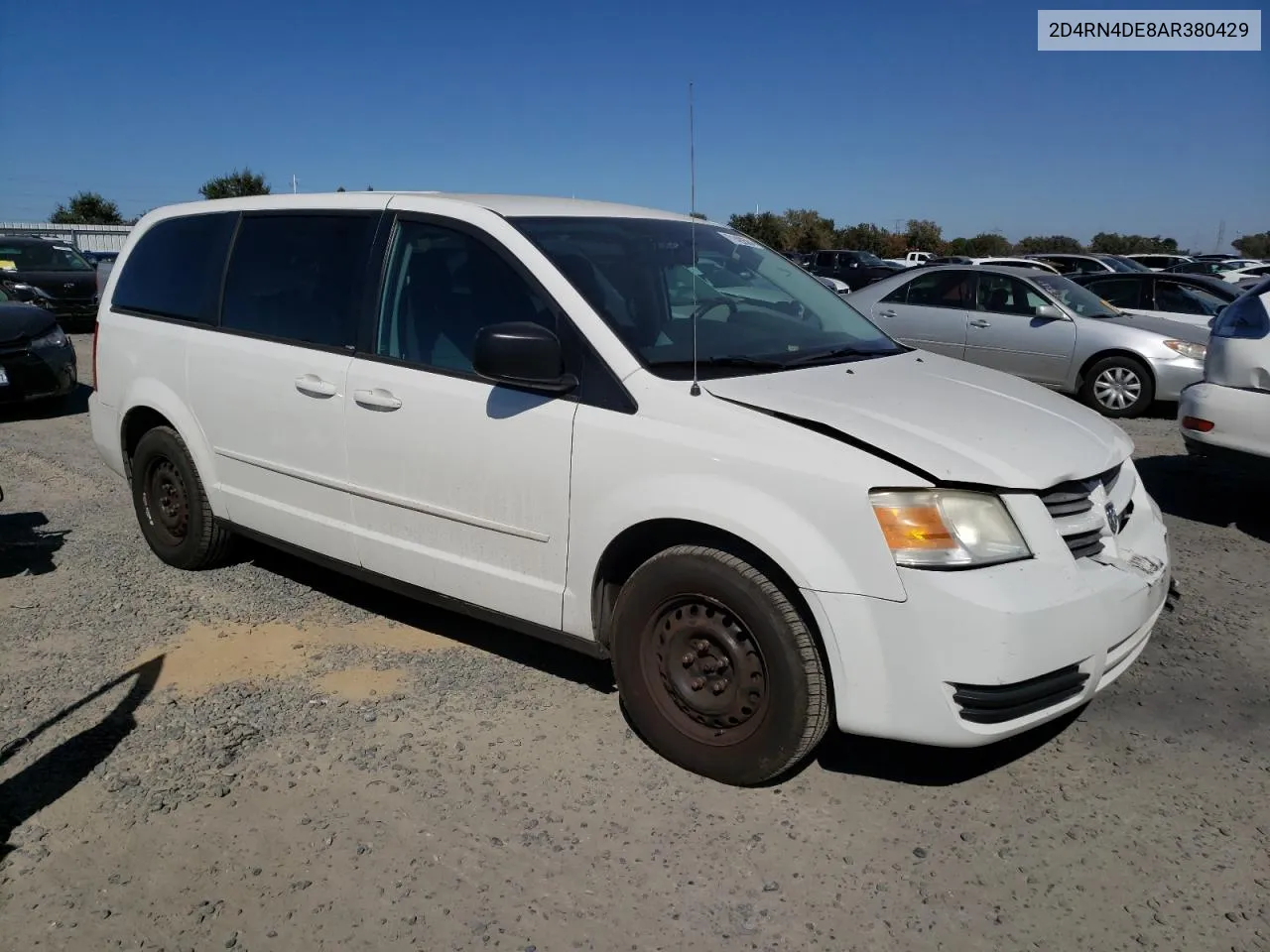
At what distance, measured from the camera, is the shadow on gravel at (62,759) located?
3148 mm

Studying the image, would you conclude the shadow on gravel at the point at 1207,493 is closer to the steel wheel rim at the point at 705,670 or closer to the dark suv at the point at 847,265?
the steel wheel rim at the point at 705,670

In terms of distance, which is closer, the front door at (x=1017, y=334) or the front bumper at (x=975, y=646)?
the front bumper at (x=975, y=646)

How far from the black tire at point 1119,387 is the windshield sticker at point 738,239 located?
6.81 meters

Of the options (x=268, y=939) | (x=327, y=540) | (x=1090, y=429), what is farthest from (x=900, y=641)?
(x=327, y=540)

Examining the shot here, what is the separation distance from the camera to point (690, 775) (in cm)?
333

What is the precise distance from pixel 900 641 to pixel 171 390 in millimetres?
3714

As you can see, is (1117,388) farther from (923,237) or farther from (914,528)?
(923,237)

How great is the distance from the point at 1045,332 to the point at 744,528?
29.1 feet

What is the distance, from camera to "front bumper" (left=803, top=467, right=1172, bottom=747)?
109 inches

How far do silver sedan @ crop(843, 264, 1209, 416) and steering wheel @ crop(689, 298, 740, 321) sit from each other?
232 inches

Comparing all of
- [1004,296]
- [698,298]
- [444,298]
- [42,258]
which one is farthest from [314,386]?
[42,258]

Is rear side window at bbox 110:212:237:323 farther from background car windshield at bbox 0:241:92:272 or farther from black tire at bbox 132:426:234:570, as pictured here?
background car windshield at bbox 0:241:92:272

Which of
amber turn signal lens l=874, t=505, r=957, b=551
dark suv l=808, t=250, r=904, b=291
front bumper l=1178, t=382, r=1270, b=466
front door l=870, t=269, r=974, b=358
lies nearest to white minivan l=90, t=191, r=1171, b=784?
amber turn signal lens l=874, t=505, r=957, b=551

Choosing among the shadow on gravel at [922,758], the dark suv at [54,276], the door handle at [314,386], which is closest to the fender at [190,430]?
the door handle at [314,386]
